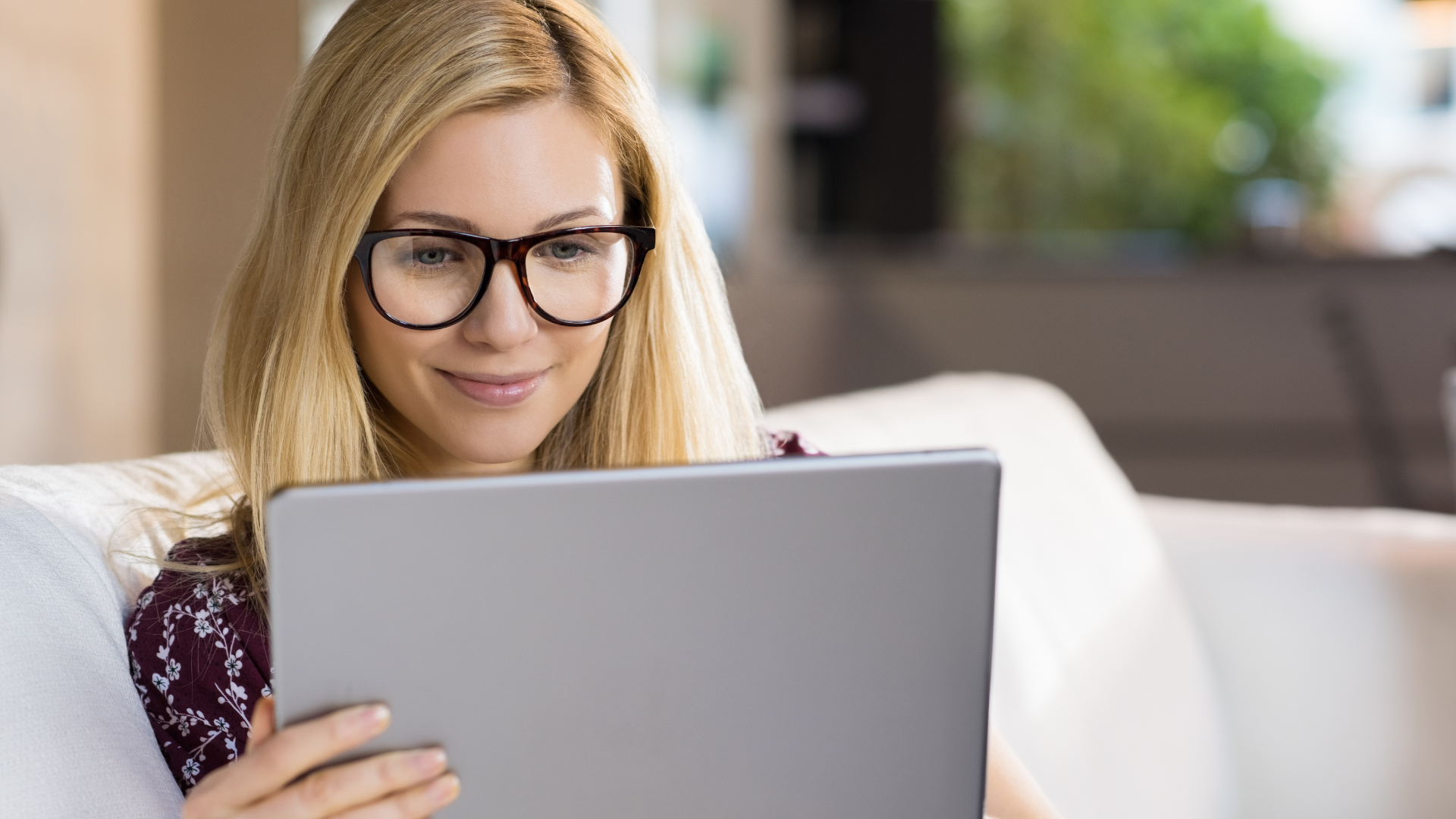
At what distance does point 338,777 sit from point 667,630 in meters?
0.15

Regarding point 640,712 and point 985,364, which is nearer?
point 640,712

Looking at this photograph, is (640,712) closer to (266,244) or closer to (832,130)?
(266,244)

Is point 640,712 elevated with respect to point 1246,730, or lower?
elevated

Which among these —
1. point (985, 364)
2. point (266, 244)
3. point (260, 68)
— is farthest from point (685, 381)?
point (985, 364)

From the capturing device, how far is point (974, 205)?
629 centimetres

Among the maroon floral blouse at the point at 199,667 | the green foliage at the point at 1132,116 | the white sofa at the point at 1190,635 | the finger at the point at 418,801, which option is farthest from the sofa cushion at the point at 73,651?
the green foliage at the point at 1132,116

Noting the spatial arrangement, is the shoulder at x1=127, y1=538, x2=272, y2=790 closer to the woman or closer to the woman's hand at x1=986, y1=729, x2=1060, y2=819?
the woman

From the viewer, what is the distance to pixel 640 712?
1.84 feet

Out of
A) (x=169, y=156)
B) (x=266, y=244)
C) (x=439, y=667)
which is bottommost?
(x=439, y=667)

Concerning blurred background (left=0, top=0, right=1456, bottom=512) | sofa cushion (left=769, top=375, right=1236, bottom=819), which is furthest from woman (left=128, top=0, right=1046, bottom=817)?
sofa cushion (left=769, top=375, right=1236, bottom=819)

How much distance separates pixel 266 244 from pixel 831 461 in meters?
0.50

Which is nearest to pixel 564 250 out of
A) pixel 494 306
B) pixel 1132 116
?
pixel 494 306

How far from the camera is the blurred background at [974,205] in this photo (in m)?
2.79

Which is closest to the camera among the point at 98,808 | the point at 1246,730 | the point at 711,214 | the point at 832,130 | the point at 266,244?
the point at 98,808
